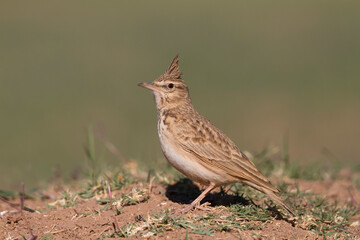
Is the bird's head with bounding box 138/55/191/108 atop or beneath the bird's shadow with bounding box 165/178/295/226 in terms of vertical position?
A: atop

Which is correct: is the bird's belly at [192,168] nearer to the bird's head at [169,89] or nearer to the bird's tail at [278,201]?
the bird's tail at [278,201]

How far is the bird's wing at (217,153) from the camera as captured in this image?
18.3 ft

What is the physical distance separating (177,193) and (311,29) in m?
16.3

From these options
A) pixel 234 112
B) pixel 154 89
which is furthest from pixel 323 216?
pixel 234 112

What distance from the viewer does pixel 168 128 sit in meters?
5.85

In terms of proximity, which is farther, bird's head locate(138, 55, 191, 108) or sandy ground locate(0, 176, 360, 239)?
bird's head locate(138, 55, 191, 108)

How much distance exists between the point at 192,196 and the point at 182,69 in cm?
1095

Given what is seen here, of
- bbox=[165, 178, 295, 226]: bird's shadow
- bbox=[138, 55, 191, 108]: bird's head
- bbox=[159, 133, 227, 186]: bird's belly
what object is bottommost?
bbox=[165, 178, 295, 226]: bird's shadow

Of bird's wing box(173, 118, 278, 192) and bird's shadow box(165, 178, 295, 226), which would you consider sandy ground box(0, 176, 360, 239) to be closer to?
bird's shadow box(165, 178, 295, 226)

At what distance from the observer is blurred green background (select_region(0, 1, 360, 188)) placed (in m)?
13.9

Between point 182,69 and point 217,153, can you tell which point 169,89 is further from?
point 182,69

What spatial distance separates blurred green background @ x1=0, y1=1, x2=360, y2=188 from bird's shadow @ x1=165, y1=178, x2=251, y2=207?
2906mm

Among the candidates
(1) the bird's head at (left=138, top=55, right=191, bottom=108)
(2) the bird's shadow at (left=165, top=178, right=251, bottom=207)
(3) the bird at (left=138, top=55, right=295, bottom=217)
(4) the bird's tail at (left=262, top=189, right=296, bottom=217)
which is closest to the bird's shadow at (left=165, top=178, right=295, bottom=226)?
(2) the bird's shadow at (left=165, top=178, right=251, bottom=207)

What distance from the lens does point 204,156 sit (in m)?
5.68
